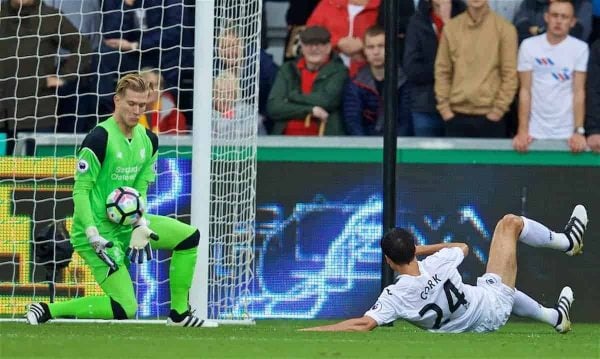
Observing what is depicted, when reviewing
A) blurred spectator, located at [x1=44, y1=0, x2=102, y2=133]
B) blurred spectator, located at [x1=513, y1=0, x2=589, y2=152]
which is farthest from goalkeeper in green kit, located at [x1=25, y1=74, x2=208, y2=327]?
blurred spectator, located at [x1=513, y1=0, x2=589, y2=152]

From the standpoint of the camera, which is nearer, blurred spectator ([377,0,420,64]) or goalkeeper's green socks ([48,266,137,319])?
goalkeeper's green socks ([48,266,137,319])

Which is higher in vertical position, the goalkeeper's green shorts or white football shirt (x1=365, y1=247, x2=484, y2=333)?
the goalkeeper's green shorts

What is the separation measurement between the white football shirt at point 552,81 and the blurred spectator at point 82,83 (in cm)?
386

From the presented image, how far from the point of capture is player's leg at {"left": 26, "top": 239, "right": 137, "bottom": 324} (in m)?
10.0

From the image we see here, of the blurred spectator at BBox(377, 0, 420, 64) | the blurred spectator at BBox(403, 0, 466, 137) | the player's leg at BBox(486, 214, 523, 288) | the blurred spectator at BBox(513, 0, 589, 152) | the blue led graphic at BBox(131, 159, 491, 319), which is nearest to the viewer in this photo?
the player's leg at BBox(486, 214, 523, 288)

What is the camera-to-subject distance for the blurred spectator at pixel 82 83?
12844mm

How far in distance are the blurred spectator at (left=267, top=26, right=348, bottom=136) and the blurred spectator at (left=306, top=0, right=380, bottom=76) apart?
21 centimetres

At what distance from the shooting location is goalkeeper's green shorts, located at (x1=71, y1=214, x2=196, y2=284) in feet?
33.2

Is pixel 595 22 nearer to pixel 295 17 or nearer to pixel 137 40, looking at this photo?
pixel 295 17

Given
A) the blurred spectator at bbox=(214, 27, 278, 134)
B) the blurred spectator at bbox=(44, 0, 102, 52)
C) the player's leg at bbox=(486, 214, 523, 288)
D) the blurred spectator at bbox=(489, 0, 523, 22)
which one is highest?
the blurred spectator at bbox=(489, 0, 523, 22)

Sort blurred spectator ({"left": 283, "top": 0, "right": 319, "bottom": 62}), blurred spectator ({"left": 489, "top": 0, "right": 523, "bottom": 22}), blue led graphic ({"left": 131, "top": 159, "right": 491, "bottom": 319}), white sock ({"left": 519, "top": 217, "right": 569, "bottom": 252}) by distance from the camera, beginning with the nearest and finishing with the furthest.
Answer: white sock ({"left": 519, "top": 217, "right": 569, "bottom": 252}) → blue led graphic ({"left": 131, "top": 159, "right": 491, "bottom": 319}) → blurred spectator ({"left": 489, "top": 0, "right": 523, "bottom": 22}) → blurred spectator ({"left": 283, "top": 0, "right": 319, "bottom": 62})

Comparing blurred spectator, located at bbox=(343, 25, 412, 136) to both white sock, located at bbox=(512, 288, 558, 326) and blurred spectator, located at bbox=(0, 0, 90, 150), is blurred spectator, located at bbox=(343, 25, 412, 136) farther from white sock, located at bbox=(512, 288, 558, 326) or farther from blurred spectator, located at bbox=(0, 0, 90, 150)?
white sock, located at bbox=(512, 288, 558, 326)

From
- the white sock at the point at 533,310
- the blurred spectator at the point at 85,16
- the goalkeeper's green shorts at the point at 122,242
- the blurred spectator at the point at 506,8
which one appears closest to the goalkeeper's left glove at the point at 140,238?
the goalkeeper's green shorts at the point at 122,242

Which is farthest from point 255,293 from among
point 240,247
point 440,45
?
point 440,45
